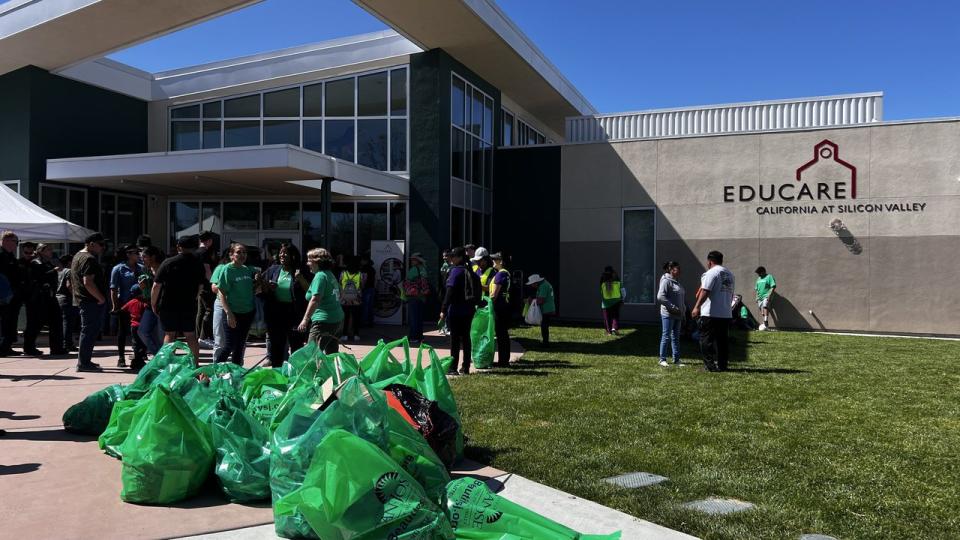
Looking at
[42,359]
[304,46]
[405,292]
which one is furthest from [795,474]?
[304,46]

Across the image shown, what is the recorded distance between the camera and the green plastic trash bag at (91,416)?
19.2 ft

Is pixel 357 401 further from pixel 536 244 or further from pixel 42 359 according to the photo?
pixel 536 244

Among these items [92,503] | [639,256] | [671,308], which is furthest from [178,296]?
[639,256]

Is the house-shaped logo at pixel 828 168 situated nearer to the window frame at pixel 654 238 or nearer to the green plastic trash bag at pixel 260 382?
the window frame at pixel 654 238

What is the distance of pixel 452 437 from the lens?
16.0 feet

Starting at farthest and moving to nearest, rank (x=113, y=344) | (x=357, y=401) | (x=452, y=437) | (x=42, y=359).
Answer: (x=113, y=344) < (x=42, y=359) < (x=452, y=437) < (x=357, y=401)

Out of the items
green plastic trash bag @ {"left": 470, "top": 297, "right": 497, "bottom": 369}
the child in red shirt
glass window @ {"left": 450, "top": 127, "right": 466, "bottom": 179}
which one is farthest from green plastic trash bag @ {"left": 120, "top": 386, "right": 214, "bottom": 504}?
glass window @ {"left": 450, "top": 127, "right": 466, "bottom": 179}

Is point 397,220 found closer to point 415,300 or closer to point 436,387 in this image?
point 415,300

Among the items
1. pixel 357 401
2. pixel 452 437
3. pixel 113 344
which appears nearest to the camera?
pixel 357 401

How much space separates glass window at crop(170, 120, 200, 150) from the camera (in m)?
18.8

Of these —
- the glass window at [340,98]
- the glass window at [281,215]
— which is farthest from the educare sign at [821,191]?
the glass window at [281,215]

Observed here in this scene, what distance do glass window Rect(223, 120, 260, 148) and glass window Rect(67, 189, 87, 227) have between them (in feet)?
12.2

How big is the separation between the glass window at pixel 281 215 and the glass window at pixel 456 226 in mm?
4032

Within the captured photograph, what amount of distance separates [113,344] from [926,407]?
1244 cm
